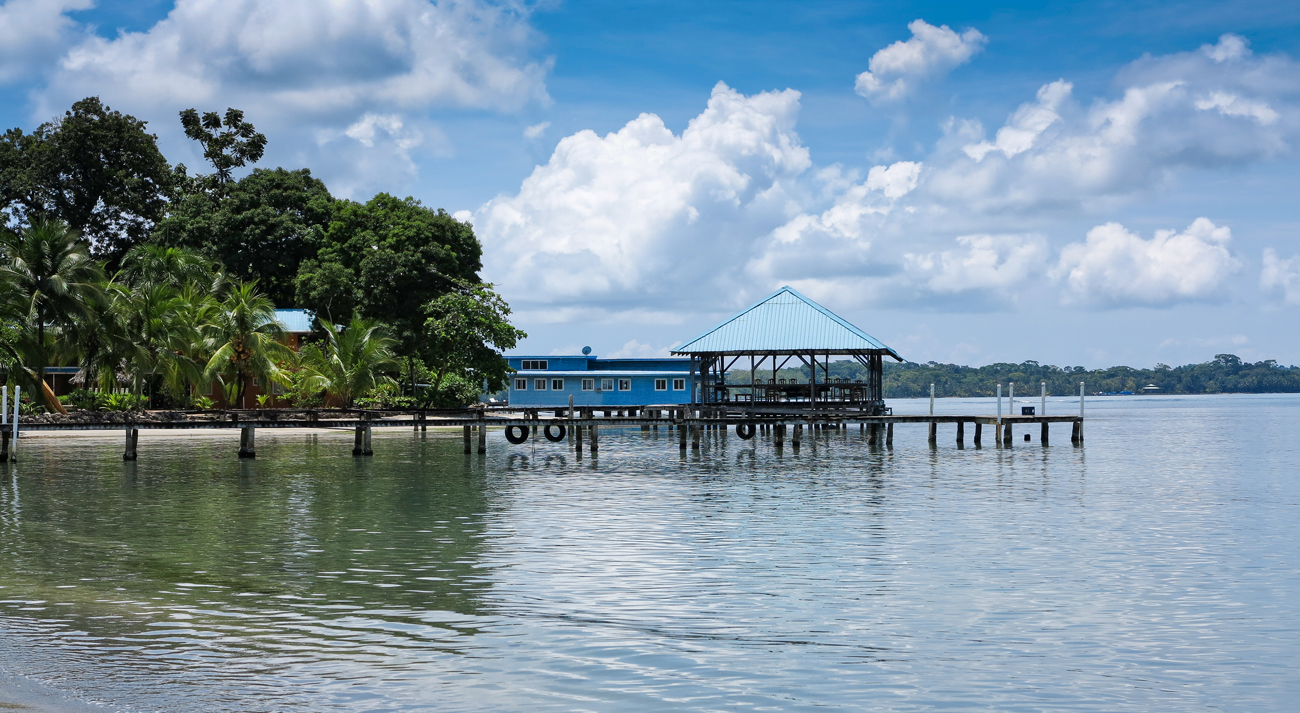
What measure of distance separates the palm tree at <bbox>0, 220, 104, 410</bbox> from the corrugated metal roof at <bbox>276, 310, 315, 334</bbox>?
13210 millimetres

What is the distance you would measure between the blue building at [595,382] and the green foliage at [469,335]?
7.32m

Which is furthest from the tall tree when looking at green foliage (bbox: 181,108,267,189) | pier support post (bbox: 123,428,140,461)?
pier support post (bbox: 123,428,140,461)

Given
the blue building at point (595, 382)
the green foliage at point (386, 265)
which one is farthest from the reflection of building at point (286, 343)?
the blue building at point (595, 382)

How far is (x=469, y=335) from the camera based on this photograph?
53188mm

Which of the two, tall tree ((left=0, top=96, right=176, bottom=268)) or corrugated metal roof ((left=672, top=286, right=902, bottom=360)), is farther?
tall tree ((left=0, top=96, right=176, bottom=268))

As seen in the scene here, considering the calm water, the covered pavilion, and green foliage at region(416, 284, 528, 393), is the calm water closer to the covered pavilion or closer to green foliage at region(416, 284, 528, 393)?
the covered pavilion

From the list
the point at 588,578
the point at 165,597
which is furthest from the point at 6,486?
the point at 588,578

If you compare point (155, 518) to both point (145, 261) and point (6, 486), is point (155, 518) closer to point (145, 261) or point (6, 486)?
point (6, 486)

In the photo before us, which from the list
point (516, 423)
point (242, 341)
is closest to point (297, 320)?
point (242, 341)

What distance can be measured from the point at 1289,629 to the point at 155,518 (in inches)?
729

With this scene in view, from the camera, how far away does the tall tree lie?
6259 centimetres

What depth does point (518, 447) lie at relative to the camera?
45844 mm

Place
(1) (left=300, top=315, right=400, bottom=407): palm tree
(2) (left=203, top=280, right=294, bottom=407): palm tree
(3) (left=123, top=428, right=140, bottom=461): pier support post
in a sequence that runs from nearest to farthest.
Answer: (3) (left=123, top=428, right=140, bottom=461): pier support post < (2) (left=203, top=280, right=294, bottom=407): palm tree < (1) (left=300, top=315, right=400, bottom=407): palm tree

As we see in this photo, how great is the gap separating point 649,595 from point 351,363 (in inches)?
1529
